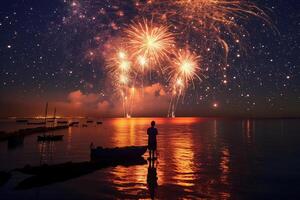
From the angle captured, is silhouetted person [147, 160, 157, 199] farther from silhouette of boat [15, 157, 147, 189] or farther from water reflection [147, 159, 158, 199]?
silhouette of boat [15, 157, 147, 189]

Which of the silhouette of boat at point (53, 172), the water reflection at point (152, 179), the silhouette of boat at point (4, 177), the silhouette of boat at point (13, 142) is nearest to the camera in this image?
the water reflection at point (152, 179)

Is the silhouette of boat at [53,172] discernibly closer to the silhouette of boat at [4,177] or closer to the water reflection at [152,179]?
the silhouette of boat at [4,177]

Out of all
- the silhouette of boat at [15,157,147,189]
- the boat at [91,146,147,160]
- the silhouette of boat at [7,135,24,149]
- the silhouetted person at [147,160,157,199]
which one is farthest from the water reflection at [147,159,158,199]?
the silhouette of boat at [7,135,24,149]

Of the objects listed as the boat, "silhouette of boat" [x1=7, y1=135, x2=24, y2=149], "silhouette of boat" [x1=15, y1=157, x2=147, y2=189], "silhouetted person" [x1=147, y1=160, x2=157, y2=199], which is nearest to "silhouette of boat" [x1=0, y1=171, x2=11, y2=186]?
"silhouette of boat" [x1=15, y1=157, x2=147, y2=189]

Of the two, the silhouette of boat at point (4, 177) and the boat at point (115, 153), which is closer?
the silhouette of boat at point (4, 177)

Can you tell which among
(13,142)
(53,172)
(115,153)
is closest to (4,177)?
(53,172)

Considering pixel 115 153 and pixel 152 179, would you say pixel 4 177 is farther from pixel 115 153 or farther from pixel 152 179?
pixel 115 153

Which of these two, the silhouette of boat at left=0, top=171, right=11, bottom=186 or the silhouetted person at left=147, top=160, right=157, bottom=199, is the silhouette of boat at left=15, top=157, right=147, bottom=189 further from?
the silhouetted person at left=147, top=160, right=157, bottom=199

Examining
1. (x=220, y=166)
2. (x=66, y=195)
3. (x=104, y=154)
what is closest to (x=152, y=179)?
(x=66, y=195)

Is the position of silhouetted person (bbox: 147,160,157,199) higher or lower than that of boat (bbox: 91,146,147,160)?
lower

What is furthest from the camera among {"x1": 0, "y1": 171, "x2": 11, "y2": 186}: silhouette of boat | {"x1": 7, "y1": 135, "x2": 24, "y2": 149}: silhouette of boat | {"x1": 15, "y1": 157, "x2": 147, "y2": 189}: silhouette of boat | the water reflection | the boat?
{"x1": 7, "y1": 135, "x2": 24, "y2": 149}: silhouette of boat

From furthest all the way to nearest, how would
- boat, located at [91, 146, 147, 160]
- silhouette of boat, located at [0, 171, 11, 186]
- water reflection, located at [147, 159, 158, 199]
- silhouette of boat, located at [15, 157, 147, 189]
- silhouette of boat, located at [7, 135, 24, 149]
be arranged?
silhouette of boat, located at [7, 135, 24, 149]
boat, located at [91, 146, 147, 160]
silhouette of boat, located at [15, 157, 147, 189]
silhouette of boat, located at [0, 171, 11, 186]
water reflection, located at [147, 159, 158, 199]

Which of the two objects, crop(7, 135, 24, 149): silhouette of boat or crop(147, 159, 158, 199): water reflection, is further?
crop(7, 135, 24, 149): silhouette of boat

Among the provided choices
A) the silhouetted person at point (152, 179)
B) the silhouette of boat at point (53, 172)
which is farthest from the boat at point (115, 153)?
the silhouette of boat at point (53, 172)
